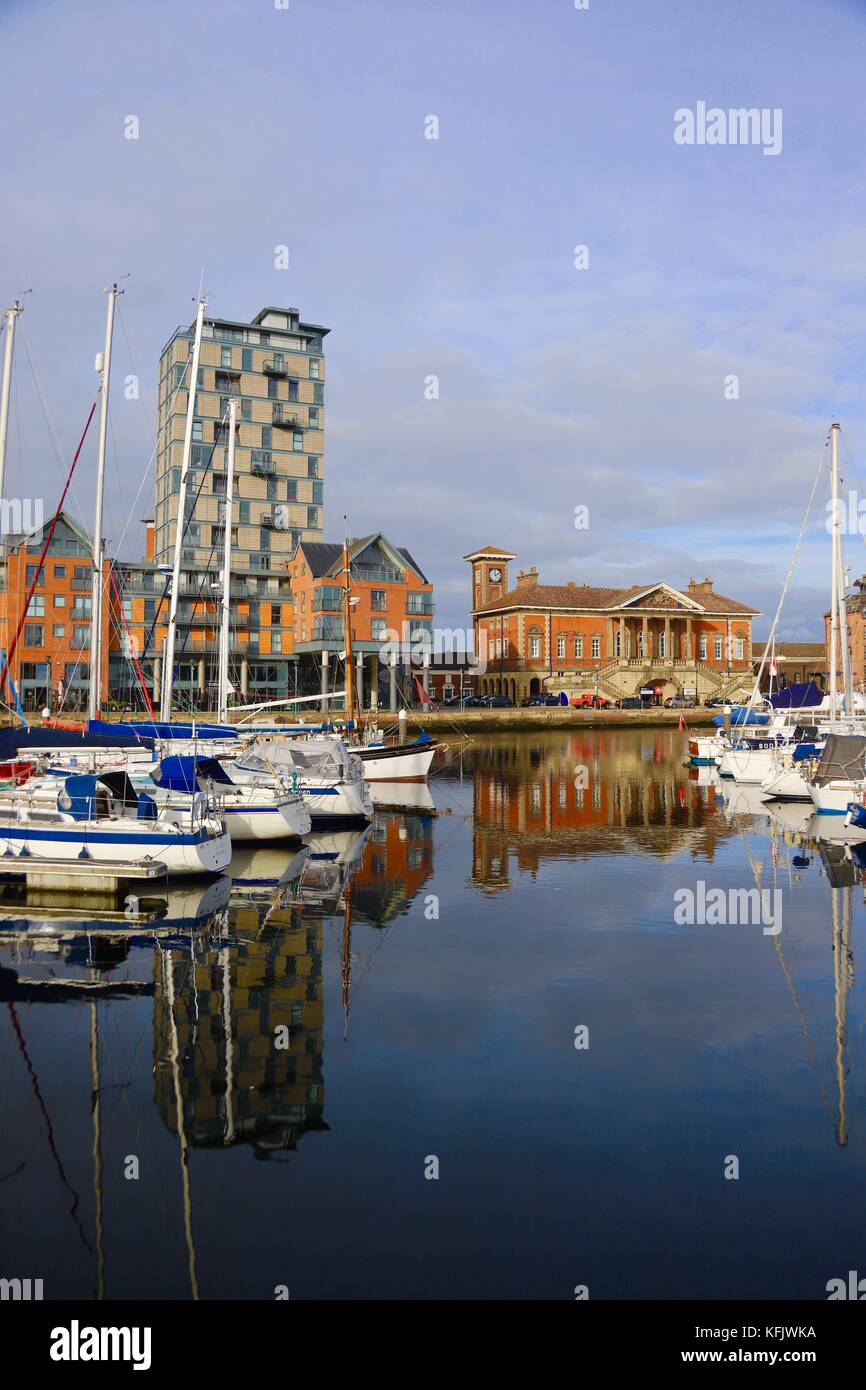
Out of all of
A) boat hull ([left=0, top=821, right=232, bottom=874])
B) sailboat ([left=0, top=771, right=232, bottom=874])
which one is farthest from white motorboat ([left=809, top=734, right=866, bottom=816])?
boat hull ([left=0, top=821, right=232, bottom=874])

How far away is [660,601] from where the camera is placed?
116812 mm

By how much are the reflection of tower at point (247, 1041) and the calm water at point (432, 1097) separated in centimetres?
5

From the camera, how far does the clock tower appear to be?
410 feet

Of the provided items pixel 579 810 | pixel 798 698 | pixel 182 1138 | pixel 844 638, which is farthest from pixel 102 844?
pixel 798 698

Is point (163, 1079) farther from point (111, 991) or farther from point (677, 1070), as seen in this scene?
point (677, 1070)

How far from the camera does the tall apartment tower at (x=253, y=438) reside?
284ft

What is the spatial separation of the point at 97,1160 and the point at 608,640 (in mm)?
108912

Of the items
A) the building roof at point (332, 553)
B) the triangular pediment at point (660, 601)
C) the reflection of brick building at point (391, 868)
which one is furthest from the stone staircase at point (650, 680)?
the reflection of brick building at point (391, 868)

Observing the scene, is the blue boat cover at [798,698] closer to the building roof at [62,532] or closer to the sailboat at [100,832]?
the sailboat at [100,832]

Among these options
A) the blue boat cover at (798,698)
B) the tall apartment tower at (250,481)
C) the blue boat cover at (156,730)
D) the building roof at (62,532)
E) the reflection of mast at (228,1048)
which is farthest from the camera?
the tall apartment tower at (250,481)

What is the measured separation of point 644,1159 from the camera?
10422mm
